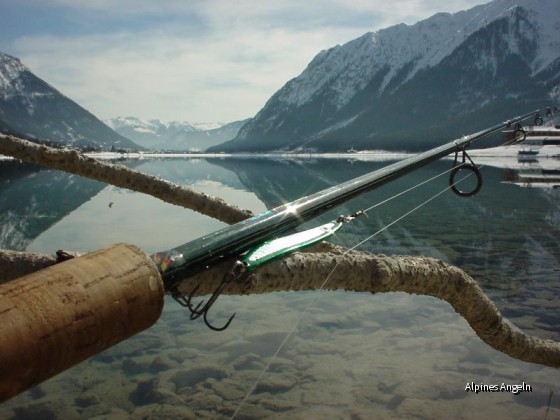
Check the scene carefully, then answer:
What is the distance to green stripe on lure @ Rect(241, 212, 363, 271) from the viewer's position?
2.43 meters

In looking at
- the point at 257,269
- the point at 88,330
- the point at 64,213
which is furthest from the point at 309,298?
the point at 64,213

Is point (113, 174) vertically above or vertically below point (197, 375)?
above

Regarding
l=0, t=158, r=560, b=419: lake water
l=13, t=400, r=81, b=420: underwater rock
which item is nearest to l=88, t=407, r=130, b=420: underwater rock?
l=0, t=158, r=560, b=419: lake water

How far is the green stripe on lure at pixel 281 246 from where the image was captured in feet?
7.98

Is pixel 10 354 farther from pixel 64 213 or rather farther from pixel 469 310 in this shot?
pixel 64 213

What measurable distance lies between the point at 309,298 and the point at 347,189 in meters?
11.0

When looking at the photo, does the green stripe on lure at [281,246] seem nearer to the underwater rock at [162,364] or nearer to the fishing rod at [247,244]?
the fishing rod at [247,244]

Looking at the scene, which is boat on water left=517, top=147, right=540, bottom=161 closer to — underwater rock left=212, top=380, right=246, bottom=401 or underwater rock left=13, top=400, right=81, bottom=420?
underwater rock left=212, top=380, right=246, bottom=401

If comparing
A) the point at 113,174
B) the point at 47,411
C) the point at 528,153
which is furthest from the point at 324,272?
the point at 528,153

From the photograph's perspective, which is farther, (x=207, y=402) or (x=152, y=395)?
(x=152, y=395)

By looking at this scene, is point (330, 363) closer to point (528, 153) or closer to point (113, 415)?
point (113, 415)

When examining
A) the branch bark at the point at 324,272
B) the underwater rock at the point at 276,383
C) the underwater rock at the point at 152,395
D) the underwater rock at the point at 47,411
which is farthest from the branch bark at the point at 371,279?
the underwater rock at the point at 47,411

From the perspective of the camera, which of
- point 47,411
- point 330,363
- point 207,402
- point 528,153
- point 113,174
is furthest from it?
point 528,153

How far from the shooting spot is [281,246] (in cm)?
262
